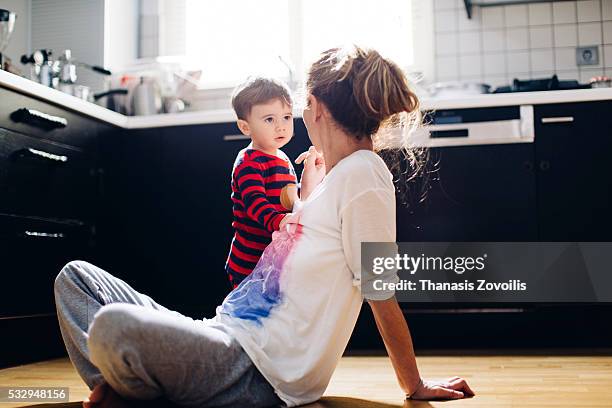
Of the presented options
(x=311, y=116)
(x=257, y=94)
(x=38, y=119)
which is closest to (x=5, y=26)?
(x=38, y=119)

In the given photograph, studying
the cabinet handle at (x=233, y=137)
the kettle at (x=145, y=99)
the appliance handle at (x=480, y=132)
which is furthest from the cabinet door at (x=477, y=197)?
the kettle at (x=145, y=99)

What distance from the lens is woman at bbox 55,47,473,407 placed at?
1.28m

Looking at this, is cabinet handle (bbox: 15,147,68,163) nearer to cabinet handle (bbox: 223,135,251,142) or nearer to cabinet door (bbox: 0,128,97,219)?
cabinet door (bbox: 0,128,97,219)

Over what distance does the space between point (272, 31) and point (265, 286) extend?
259 centimetres

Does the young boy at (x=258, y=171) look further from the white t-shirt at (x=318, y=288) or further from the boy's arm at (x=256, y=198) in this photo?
the white t-shirt at (x=318, y=288)

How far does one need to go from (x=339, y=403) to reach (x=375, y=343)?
1.44 meters

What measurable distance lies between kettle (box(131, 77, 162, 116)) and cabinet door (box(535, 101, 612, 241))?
1664mm

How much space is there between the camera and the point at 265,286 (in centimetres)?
141

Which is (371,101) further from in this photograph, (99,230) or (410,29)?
(410,29)

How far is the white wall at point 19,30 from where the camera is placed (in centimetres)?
351

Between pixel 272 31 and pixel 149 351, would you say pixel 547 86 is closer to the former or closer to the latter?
pixel 272 31

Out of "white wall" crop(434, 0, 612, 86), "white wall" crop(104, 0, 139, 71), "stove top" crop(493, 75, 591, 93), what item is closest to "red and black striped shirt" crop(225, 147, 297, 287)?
"stove top" crop(493, 75, 591, 93)

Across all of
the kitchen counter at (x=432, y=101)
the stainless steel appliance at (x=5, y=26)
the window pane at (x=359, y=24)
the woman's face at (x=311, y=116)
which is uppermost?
the window pane at (x=359, y=24)

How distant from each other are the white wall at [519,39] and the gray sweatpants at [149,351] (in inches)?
96.9
